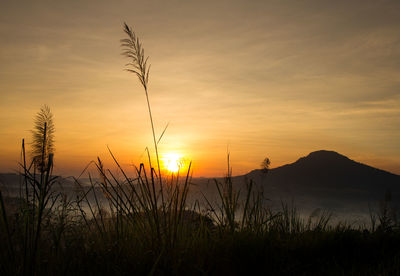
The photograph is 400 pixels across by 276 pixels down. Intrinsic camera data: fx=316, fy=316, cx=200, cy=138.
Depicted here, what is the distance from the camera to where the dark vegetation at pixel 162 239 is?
2.26 metres

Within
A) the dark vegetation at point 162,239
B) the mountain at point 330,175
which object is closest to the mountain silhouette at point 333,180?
the mountain at point 330,175

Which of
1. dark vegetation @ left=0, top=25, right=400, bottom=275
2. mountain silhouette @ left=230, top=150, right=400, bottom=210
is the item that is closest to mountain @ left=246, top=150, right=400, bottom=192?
mountain silhouette @ left=230, top=150, right=400, bottom=210

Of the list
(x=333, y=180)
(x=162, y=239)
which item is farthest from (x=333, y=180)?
(x=162, y=239)

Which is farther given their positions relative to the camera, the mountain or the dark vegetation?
the mountain

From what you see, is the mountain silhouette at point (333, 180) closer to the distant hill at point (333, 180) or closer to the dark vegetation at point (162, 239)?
the distant hill at point (333, 180)

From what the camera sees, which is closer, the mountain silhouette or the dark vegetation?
the dark vegetation

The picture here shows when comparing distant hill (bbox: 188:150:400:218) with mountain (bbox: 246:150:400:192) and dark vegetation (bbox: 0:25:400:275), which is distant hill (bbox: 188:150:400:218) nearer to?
mountain (bbox: 246:150:400:192)

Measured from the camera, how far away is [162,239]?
9.23 feet

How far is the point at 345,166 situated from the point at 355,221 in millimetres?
143532

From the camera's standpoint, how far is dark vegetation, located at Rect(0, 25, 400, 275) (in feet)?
7.41

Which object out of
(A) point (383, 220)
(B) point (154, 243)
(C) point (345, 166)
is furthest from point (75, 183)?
(C) point (345, 166)

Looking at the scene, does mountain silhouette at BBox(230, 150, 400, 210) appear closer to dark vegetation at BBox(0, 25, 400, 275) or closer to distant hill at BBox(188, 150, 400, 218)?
distant hill at BBox(188, 150, 400, 218)

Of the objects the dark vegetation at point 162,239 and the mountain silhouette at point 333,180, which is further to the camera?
the mountain silhouette at point 333,180

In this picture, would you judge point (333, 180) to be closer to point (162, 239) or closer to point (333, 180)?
point (333, 180)
